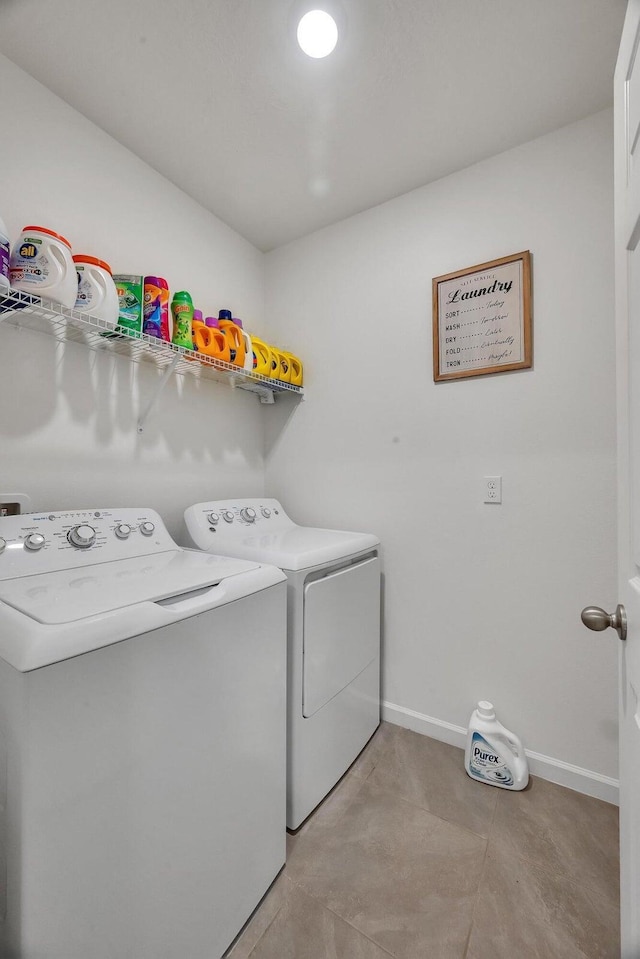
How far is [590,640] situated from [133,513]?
5.66 ft

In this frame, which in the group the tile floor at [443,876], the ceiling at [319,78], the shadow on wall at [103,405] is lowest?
the tile floor at [443,876]

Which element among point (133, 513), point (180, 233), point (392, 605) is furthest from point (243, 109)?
point (392, 605)

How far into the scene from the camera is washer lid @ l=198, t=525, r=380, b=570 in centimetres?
132

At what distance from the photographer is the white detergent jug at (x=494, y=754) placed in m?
1.48

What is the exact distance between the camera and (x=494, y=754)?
150 cm

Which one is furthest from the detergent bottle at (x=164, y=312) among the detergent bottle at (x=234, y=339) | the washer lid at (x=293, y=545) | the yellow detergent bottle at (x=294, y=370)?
the washer lid at (x=293, y=545)

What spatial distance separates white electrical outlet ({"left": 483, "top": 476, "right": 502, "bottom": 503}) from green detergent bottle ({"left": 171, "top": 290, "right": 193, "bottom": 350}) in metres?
1.34

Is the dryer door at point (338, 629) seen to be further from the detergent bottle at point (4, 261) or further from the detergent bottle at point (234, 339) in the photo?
the detergent bottle at point (4, 261)

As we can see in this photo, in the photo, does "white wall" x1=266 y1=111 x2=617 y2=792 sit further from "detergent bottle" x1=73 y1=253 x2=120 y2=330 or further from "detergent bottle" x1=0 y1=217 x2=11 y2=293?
"detergent bottle" x1=0 y1=217 x2=11 y2=293

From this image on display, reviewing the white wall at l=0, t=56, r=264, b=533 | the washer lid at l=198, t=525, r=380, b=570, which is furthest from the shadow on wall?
the washer lid at l=198, t=525, r=380, b=570

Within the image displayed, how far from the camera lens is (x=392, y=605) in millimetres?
1880

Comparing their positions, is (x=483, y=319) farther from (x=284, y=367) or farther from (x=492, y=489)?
(x=284, y=367)

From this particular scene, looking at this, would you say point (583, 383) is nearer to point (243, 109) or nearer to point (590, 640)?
point (590, 640)

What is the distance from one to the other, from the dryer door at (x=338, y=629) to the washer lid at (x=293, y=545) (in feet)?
0.26
